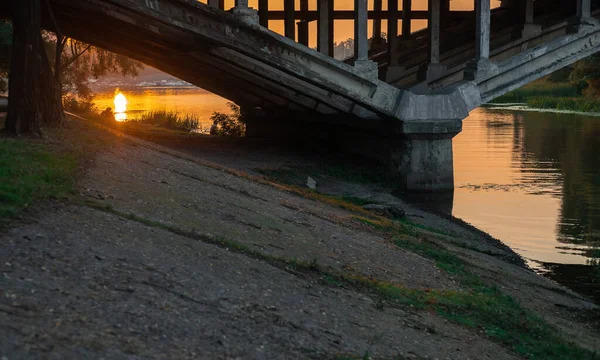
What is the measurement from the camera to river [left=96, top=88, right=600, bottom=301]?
17766 mm

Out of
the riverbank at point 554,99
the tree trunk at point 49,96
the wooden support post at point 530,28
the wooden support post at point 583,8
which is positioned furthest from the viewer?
the riverbank at point 554,99

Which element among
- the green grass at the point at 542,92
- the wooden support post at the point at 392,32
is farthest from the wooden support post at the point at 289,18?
the green grass at the point at 542,92

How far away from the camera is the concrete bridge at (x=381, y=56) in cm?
2250

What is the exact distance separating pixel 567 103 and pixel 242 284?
53978 millimetres

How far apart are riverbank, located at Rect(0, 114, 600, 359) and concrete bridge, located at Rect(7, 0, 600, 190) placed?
6.22m

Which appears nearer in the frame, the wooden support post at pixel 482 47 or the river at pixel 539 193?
the river at pixel 539 193

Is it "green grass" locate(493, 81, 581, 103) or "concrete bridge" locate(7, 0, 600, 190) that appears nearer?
"concrete bridge" locate(7, 0, 600, 190)

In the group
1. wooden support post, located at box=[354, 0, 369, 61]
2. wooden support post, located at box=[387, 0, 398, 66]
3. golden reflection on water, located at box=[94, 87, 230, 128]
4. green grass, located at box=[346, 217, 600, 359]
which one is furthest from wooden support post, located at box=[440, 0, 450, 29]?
golden reflection on water, located at box=[94, 87, 230, 128]

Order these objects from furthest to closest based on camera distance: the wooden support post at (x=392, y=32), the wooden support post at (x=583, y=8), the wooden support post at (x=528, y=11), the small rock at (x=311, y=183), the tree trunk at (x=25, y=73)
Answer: the wooden support post at (x=392, y=32), the wooden support post at (x=583, y=8), the wooden support post at (x=528, y=11), the small rock at (x=311, y=183), the tree trunk at (x=25, y=73)

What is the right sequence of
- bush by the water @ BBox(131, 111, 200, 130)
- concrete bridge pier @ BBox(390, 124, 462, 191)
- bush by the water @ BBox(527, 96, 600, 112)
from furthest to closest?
bush by the water @ BBox(527, 96, 600, 112)
bush by the water @ BBox(131, 111, 200, 130)
concrete bridge pier @ BBox(390, 124, 462, 191)

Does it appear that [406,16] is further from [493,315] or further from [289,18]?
[493,315]

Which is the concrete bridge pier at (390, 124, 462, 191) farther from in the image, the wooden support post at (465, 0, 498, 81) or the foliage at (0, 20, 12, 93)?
the foliage at (0, 20, 12, 93)

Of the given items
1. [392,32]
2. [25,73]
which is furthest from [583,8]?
[25,73]

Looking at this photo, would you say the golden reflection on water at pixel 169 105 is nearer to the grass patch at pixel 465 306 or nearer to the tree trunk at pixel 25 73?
the tree trunk at pixel 25 73
